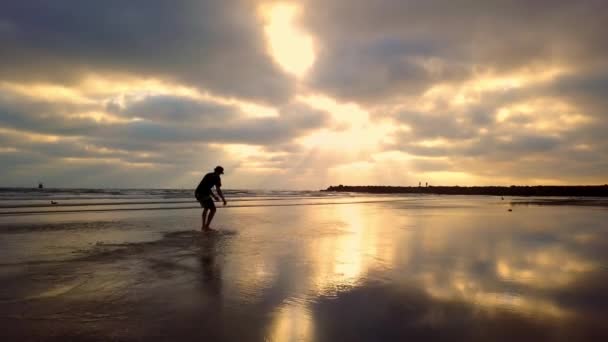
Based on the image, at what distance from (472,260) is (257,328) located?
5.43 m

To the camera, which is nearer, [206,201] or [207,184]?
[206,201]

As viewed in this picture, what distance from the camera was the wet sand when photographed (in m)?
3.76

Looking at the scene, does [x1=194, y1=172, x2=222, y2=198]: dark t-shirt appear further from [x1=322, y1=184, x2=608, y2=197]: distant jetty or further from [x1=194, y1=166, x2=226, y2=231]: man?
[x1=322, y1=184, x2=608, y2=197]: distant jetty

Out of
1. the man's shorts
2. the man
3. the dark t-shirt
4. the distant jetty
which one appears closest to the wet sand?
the man

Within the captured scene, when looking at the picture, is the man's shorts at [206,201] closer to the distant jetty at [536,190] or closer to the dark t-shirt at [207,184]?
the dark t-shirt at [207,184]

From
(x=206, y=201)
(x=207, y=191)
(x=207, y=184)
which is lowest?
(x=206, y=201)

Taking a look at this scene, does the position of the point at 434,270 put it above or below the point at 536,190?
below

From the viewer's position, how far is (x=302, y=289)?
5262 millimetres

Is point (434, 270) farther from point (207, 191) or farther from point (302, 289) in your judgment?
point (207, 191)

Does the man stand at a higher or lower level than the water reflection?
higher

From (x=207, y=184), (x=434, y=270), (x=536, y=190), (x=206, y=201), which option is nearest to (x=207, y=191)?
(x=207, y=184)

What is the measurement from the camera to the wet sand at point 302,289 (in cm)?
376

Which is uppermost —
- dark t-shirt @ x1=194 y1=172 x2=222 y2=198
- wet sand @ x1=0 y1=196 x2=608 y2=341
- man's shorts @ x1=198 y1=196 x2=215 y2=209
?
dark t-shirt @ x1=194 y1=172 x2=222 y2=198

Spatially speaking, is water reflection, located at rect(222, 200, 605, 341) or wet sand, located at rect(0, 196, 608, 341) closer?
wet sand, located at rect(0, 196, 608, 341)
